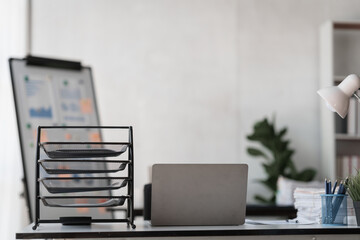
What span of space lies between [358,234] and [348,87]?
565 millimetres

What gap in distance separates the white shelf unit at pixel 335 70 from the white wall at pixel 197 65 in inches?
5.9

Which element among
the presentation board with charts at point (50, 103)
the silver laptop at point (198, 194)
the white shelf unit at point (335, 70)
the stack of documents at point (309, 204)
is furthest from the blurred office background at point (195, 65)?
the silver laptop at point (198, 194)

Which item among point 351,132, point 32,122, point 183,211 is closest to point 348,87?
point 183,211

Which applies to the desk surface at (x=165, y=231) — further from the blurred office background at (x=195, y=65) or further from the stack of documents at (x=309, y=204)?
the blurred office background at (x=195, y=65)

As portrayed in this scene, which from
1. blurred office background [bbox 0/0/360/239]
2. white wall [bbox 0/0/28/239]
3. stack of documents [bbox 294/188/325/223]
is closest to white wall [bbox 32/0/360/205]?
blurred office background [bbox 0/0/360/239]

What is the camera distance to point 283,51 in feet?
17.5

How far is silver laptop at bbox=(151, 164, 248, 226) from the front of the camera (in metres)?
2.04

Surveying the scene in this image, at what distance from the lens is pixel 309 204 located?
236 centimetres

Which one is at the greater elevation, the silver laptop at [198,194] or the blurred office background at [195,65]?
the blurred office background at [195,65]

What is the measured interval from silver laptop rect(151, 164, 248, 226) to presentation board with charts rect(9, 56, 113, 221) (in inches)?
69.4

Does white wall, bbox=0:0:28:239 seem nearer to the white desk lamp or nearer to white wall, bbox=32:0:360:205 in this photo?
white wall, bbox=32:0:360:205

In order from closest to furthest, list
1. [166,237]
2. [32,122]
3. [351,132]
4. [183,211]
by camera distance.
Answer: [166,237], [183,211], [32,122], [351,132]

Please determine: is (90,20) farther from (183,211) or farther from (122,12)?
(183,211)

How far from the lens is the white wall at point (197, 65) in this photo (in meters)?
5.12
